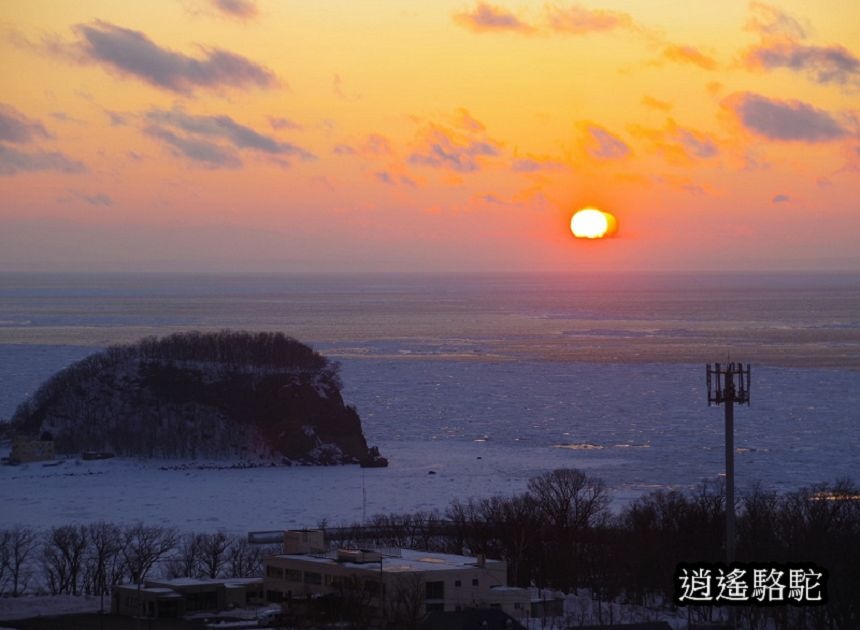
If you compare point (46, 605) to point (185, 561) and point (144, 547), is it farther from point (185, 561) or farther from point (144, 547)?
point (144, 547)

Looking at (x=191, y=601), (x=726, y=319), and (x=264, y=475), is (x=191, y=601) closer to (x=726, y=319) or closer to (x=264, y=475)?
(x=264, y=475)

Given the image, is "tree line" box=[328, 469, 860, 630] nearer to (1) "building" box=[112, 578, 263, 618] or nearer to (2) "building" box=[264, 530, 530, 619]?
(2) "building" box=[264, 530, 530, 619]

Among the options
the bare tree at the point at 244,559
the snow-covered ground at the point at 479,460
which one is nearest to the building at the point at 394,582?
the bare tree at the point at 244,559

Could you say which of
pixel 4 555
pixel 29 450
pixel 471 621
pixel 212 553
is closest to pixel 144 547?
pixel 212 553

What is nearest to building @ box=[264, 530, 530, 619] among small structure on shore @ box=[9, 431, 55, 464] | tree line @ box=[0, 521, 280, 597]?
tree line @ box=[0, 521, 280, 597]

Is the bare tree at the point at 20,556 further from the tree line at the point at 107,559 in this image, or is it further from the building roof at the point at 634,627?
the building roof at the point at 634,627

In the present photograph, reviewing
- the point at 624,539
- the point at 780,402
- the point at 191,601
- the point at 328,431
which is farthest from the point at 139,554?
the point at 780,402
